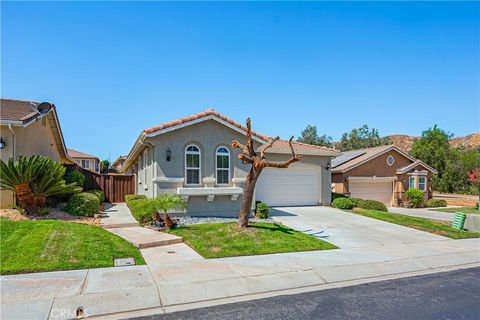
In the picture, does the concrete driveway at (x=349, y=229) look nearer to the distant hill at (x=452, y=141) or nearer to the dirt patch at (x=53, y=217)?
the dirt patch at (x=53, y=217)

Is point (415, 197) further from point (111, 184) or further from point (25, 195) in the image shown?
point (25, 195)

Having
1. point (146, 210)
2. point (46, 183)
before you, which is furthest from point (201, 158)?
point (46, 183)

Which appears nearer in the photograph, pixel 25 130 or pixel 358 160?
pixel 25 130

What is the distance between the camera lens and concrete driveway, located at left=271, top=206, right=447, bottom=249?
11.5 m

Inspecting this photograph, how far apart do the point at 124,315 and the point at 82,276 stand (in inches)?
81.0

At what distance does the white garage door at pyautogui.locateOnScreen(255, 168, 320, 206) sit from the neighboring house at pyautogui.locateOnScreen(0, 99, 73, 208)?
11355 millimetres

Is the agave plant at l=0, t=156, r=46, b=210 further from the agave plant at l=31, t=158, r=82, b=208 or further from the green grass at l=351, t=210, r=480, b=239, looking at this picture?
the green grass at l=351, t=210, r=480, b=239

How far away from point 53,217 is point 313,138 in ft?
147

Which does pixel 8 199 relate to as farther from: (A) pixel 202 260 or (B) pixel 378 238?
(B) pixel 378 238

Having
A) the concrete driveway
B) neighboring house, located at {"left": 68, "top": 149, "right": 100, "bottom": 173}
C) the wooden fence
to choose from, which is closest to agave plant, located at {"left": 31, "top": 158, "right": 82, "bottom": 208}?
the wooden fence

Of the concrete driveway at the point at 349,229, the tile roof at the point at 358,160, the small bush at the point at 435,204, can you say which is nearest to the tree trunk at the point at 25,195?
the concrete driveway at the point at 349,229

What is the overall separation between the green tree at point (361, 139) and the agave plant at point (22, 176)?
4676cm

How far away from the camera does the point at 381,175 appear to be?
2598 centimetres

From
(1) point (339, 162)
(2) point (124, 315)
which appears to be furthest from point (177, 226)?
(1) point (339, 162)
